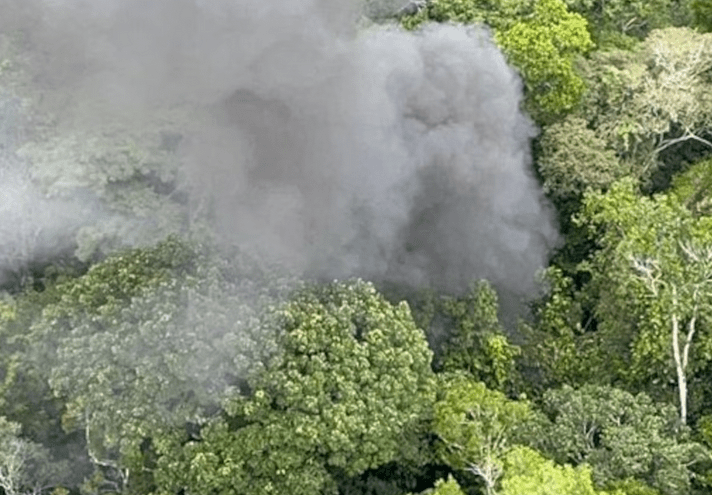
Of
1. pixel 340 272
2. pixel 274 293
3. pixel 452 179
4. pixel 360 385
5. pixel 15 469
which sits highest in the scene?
pixel 452 179

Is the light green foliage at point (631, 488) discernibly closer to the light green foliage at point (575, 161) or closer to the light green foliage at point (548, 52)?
the light green foliage at point (575, 161)

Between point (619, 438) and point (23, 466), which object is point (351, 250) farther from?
point (23, 466)

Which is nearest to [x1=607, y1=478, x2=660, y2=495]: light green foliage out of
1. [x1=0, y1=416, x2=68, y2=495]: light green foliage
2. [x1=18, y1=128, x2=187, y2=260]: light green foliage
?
[x1=0, y1=416, x2=68, y2=495]: light green foliage

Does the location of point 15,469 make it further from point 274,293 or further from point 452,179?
point 452,179

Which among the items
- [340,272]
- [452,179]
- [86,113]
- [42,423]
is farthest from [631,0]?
[42,423]

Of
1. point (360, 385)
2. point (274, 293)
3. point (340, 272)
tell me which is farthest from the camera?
point (340, 272)

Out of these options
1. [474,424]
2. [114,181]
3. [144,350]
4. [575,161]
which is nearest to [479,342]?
[474,424]

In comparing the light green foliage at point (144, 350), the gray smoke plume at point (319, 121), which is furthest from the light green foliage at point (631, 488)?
the gray smoke plume at point (319, 121)
